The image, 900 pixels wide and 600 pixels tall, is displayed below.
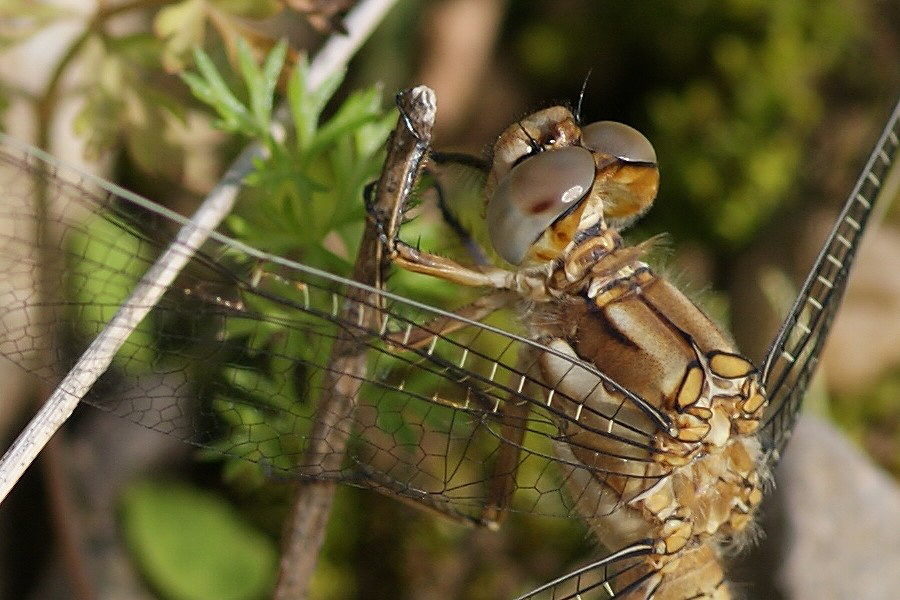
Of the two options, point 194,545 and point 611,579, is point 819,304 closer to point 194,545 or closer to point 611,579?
point 611,579

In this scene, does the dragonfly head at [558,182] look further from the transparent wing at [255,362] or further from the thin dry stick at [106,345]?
the thin dry stick at [106,345]

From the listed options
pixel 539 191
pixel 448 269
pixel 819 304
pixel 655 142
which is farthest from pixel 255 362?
pixel 655 142

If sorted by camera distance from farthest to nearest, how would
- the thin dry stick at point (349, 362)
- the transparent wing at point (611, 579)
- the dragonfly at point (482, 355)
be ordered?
the transparent wing at point (611, 579)
the dragonfly at point (482, 355)
the thin dry stick at point (349, 362)

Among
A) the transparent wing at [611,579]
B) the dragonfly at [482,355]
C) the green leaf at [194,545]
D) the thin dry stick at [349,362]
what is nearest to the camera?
the thin dry stick at [349,362]

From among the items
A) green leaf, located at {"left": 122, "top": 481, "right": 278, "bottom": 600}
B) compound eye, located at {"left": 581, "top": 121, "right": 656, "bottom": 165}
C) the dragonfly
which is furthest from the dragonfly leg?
green leaf, located at {"left": 122, "top": 481, "right": 278, "bottom": 600}

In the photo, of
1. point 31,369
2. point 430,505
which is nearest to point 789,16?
point 430,505

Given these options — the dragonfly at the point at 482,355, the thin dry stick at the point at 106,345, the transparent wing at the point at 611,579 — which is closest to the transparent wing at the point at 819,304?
the dragonfly at the point at 482,355
